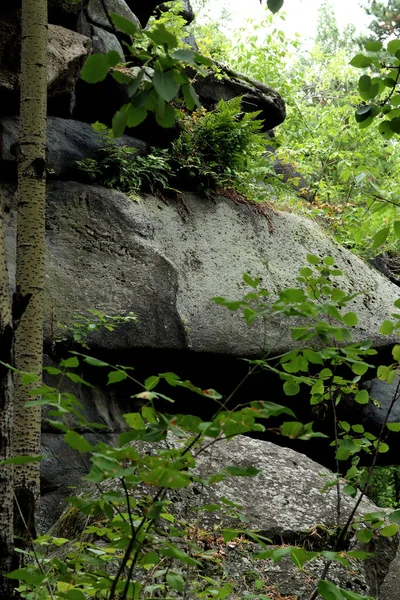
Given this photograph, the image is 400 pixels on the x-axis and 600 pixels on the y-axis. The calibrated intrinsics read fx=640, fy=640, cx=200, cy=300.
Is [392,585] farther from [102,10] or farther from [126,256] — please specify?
[102,10]

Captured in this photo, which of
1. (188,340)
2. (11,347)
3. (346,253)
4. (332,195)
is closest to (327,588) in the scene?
(11,347)

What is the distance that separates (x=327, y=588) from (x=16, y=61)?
249 inches

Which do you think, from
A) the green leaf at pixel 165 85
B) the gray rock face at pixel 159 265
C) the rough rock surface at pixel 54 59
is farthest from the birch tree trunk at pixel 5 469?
the rough rock surface at pixel 54 59

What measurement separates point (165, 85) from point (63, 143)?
616cm

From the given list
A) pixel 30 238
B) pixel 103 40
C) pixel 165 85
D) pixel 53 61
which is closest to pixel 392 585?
pixel 30 238

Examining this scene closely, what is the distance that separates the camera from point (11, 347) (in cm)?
263

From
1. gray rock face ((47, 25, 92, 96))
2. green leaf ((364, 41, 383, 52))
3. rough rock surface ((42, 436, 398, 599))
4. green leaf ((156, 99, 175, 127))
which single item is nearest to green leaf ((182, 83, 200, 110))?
green leaf ((156, 99, 175, 127))

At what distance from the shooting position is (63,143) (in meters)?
7.43

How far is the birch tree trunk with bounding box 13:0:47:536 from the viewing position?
4.16 m

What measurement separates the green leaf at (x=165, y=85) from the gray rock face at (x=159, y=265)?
5.24m

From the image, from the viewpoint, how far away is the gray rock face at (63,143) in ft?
22.9

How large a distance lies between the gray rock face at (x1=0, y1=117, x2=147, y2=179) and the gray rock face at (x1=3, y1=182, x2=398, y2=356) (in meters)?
0.24

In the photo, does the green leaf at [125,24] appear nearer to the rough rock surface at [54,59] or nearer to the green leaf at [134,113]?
the green leaf at [134,113]

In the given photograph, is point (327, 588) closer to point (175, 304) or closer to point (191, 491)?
point (191, 491)
